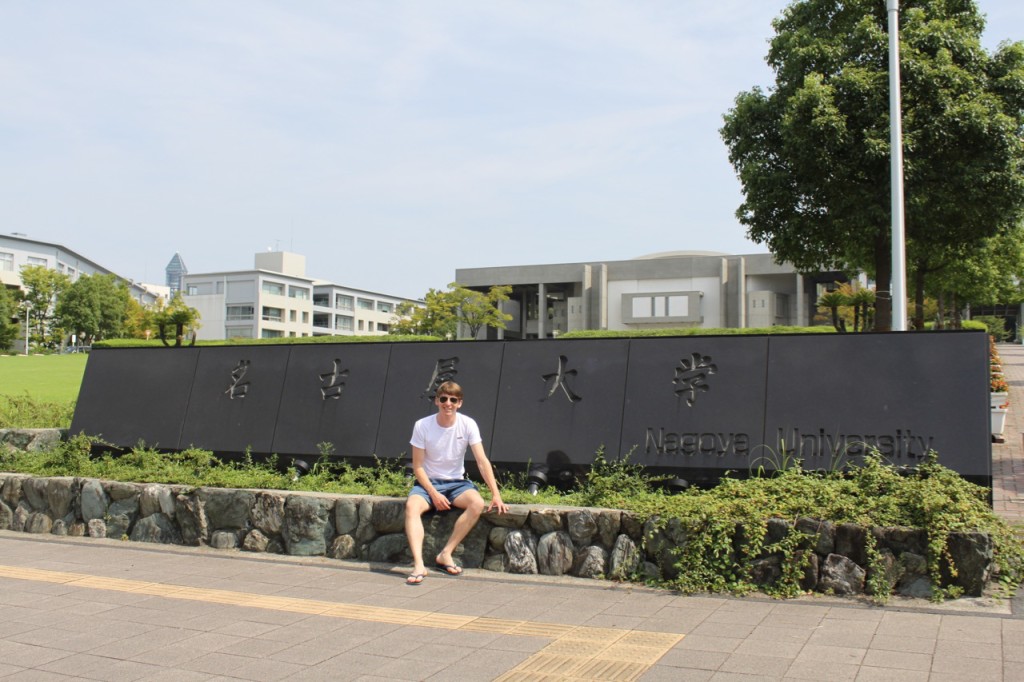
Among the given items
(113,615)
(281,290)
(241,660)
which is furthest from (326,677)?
(281,290)

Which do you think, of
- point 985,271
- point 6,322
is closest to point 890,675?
point 985,271

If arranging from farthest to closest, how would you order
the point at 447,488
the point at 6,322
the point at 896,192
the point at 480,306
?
the point at 6,322 → the point at 480,306 → the point at 896,192 → the point at 447,488

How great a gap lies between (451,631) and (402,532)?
198 cm

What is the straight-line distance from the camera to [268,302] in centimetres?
9850

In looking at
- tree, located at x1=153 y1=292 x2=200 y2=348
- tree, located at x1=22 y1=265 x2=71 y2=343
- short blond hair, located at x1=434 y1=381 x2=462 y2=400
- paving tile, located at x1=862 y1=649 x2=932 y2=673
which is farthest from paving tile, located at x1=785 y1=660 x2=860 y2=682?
tree, located at x1=22 y1=265 x2=71 y2=343

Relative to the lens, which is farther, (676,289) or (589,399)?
(676,289)

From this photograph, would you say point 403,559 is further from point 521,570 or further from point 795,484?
point 795,484

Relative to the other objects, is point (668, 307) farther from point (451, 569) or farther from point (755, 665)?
point (755, 665)

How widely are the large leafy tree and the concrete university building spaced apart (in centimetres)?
3709

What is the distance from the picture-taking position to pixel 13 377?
29.8 meters

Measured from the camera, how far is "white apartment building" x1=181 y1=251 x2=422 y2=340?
97562 millimetres

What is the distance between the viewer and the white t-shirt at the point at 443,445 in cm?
704

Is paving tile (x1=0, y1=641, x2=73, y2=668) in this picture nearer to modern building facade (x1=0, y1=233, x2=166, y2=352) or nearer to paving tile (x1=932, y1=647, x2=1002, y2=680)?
paving tile (x1=932, y1=647, x2=1002, y2=680)

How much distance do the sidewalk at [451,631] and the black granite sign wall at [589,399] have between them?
1.77 m
